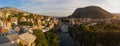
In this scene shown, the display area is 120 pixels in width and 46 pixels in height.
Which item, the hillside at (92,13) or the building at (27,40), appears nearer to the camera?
the building at (27,40)

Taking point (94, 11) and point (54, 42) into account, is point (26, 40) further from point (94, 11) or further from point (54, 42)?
point (94, 11)

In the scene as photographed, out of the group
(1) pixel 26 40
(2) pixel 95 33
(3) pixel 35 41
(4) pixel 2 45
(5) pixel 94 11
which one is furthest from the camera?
(5) pixel 94 11

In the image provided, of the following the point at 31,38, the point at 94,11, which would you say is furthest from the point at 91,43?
the point at 94,11

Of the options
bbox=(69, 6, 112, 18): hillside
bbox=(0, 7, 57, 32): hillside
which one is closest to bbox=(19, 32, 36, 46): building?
bbox=(0, 7, 57, 32): hillside

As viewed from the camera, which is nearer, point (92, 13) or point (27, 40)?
point (27, 40)

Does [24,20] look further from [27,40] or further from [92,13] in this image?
[27,40]

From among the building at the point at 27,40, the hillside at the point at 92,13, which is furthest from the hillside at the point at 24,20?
the building at the point at 27,40

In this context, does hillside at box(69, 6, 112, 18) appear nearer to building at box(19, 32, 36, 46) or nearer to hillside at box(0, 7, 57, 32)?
hillside at box(0, 7, 57, 32)

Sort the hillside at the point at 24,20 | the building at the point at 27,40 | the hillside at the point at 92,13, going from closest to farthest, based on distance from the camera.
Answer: the building at the point at 27,40 < the hillside at the point at 24,20 < the hillside at the point at 92,13

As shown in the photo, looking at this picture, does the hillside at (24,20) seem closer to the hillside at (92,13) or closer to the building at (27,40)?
the hillside at (92,13)

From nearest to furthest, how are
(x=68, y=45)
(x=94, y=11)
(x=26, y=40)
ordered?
(x=26, y=40) → (x=68, y=45) → (x=94, y=11)

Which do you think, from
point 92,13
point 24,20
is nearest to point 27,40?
point 24,20
